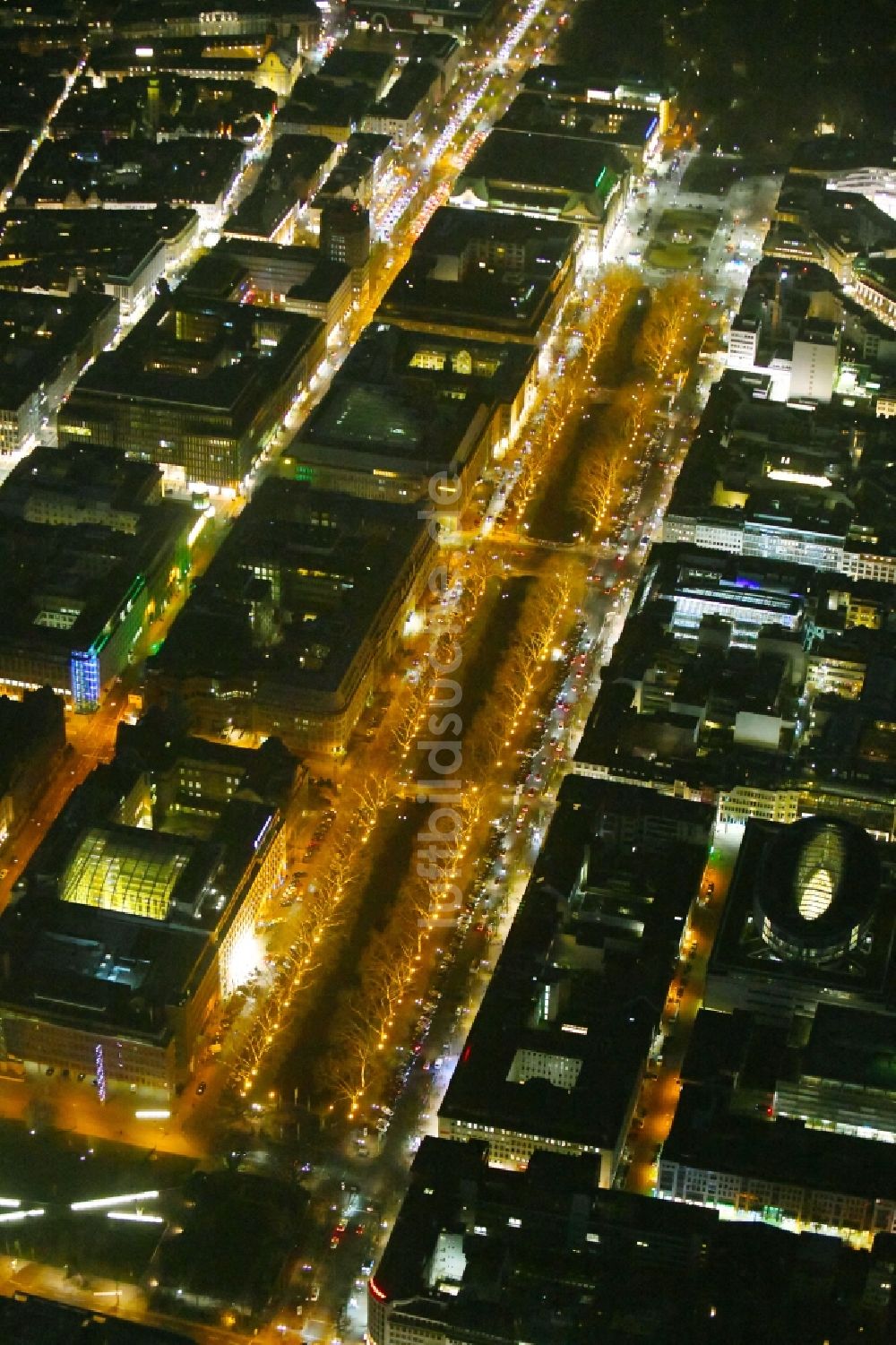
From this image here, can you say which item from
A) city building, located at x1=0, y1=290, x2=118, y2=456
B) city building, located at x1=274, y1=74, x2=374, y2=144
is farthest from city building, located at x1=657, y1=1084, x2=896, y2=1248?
city building, located at x1=274, y1=74, x2=374, y2=144

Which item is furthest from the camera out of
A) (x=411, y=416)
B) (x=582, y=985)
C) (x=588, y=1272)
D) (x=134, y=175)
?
(x=134, y=175)

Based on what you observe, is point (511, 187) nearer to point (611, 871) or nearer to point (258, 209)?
point (258, 209)

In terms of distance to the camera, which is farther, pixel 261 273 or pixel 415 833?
pixel 261 273

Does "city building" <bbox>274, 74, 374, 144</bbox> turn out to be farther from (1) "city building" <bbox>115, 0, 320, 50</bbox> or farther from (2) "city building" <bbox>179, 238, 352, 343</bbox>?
(2) "city building" <bbox>179, 238, 352, 343</bbox>

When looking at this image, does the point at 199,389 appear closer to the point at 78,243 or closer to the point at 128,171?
the point at 78,243

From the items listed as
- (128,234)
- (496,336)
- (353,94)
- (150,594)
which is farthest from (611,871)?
(353,94)

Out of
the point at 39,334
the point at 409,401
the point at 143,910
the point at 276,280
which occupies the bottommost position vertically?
the point at 143,910

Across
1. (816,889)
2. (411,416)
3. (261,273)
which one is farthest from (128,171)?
(816,889)

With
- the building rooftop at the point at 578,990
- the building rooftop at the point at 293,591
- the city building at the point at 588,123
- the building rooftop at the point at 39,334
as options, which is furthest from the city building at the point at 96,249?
the building rooftop at the point at 578,990
